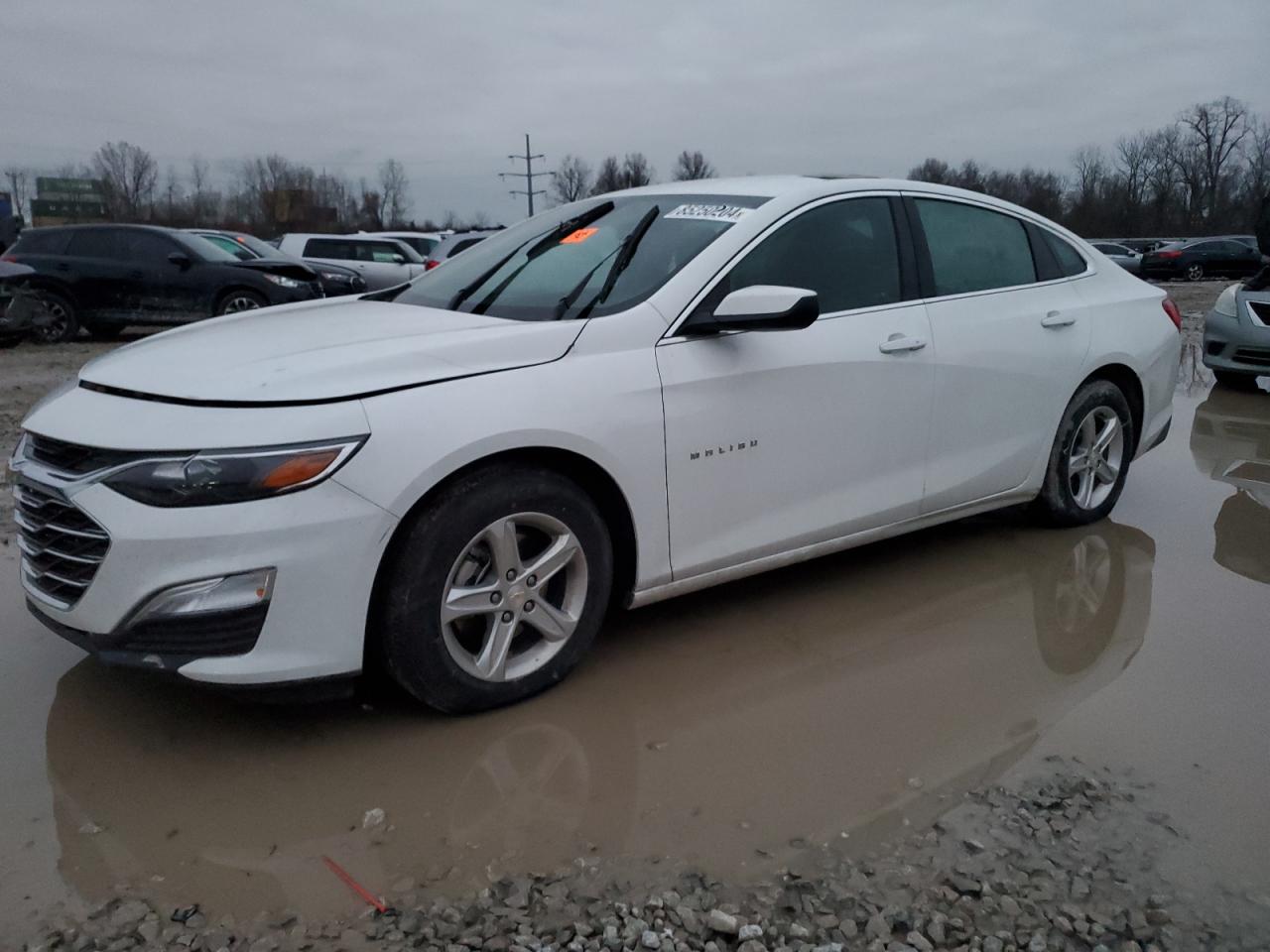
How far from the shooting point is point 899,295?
416 cm

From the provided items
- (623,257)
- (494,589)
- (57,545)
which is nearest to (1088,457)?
(623,257)

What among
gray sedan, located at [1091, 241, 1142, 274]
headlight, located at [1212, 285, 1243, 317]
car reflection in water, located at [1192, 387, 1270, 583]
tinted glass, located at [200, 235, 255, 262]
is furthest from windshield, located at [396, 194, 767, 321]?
gray sedan, located at [1091, 241, 1142, 274]

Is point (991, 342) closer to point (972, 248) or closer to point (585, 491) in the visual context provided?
point (972, 248)

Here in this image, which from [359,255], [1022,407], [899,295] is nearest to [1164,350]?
[1022,407]

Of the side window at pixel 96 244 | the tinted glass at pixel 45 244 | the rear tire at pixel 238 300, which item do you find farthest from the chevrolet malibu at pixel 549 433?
the tinted glass at pixel 45 244

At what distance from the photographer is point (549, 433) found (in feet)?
10.3

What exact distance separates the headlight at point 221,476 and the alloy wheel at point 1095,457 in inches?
140

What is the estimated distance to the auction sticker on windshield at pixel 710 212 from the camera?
3.85 metres

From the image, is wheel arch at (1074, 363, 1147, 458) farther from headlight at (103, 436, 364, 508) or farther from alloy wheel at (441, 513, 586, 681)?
headlight at (103, 436, 364, 508)

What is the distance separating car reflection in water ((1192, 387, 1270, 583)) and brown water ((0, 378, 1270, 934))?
395mm

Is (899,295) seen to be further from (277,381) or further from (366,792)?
(366,792)

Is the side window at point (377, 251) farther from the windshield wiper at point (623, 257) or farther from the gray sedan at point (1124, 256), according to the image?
the gray sedan at point (1124, 256)

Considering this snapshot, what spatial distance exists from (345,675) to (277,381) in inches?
32.3

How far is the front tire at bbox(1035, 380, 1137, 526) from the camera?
192 inches
